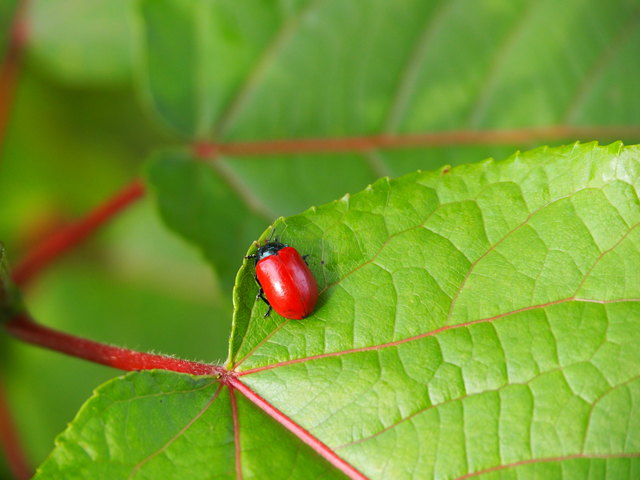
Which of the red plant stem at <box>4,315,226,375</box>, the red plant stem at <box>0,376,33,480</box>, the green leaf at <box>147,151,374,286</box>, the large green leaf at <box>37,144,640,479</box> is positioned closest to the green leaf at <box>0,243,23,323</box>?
the red plant stem at <box>4,315,226,375</box>

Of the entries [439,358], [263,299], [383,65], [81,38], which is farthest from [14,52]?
[439,358]

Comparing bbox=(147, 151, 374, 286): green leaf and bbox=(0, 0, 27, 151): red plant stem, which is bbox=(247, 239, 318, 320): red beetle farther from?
bbox=(0, 0, 27, 151): red plant stem

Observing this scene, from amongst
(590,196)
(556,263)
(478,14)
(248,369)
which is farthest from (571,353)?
(478,14)

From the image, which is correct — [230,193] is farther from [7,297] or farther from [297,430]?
[297,430]

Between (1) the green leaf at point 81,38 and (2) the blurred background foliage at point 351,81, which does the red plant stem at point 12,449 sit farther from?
(1) the green leaf at point 81,38

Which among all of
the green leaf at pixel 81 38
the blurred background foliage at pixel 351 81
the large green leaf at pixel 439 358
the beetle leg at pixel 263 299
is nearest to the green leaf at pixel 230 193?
the blurred background foliage at pixel 351 81
